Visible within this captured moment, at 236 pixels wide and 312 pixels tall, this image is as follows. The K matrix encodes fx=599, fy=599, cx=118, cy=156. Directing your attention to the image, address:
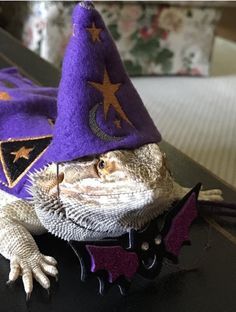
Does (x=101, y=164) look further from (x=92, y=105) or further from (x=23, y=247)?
(x=23, y=247)

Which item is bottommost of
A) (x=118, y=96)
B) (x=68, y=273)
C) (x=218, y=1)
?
(x=218, y=1)

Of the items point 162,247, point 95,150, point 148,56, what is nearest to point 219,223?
point 162,247

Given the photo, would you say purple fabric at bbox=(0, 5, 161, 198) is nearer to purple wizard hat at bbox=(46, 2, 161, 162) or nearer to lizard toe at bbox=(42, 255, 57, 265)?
purple wizard hat at bbox=(46, 2, 161, 162)

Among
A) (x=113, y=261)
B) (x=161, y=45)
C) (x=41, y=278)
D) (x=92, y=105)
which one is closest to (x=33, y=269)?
(x=41, y=278)

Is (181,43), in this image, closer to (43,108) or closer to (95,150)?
(43,108)

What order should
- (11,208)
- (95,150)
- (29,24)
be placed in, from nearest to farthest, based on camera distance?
1. (95,150)
2. (11,208)
3. (29,24)

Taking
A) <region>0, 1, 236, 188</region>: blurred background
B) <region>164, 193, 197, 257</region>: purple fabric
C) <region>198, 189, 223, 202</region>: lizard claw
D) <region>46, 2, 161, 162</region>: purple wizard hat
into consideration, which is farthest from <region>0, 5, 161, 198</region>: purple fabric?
<region>0, 1, 236, 188</region>: blurred background
